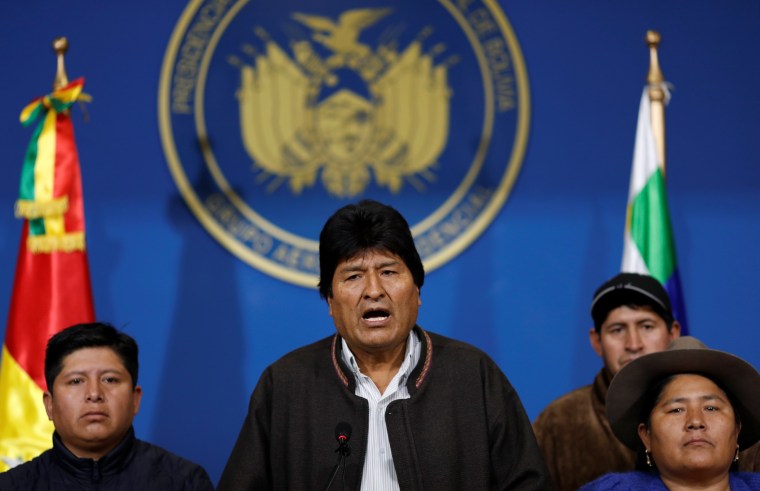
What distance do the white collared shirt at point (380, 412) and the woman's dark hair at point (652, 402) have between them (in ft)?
1.87

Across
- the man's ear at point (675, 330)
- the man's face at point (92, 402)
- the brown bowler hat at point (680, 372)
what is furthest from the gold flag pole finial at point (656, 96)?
the man's face at point (92, 402)

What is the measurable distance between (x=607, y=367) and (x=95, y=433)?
154cm

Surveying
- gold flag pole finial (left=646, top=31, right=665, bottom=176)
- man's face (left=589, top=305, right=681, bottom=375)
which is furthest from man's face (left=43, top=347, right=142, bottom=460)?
gold flag pole finial (left=646, top=31, right=665, bottom=176)

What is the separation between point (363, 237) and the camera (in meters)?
2.40

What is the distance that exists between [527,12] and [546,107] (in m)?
0.38

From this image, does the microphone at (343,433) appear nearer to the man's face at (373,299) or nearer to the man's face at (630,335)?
the man's face at (373,299)

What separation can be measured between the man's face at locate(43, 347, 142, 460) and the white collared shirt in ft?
2.11

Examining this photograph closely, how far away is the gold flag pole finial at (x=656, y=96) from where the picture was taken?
358cm

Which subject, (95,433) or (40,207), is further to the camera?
(40,207)

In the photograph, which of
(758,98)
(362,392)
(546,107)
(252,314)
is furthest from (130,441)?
(758,98)

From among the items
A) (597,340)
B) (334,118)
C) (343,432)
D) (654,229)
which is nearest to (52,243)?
(334,118)

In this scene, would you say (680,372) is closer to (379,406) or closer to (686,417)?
(686,417)

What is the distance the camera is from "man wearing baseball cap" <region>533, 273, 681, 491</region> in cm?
312

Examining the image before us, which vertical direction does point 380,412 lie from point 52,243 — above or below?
below
